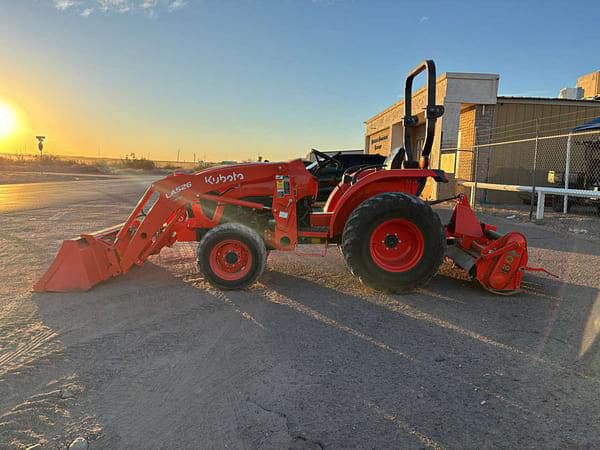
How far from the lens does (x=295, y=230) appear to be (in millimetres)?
5008

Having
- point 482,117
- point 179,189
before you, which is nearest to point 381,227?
point 179,189

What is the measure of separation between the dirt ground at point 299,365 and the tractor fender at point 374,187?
31.2 inches

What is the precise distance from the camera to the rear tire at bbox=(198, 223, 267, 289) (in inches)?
183

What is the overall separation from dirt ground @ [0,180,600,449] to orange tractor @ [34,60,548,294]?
291 mm

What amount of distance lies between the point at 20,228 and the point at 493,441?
9821mm

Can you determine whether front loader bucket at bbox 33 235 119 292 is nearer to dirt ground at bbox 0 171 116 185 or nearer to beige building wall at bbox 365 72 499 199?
beige building wall at bbox 365 72 499 199

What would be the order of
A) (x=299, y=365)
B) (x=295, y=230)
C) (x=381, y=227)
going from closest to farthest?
(x=299, y=365) < (x=381, y=227) < (x=295, y=230)

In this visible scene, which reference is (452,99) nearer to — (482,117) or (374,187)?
(482,117)

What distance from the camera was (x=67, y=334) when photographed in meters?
3.57

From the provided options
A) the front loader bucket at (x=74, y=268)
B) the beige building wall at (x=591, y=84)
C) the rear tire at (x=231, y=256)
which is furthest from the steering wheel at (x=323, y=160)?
the beige building wall at (x=591, y=84)

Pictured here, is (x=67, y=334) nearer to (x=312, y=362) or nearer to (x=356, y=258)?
(x=312, y=362)

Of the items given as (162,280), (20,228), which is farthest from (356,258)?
(20,228)

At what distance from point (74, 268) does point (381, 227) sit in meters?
3.39

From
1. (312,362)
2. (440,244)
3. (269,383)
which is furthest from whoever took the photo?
(440,244)
